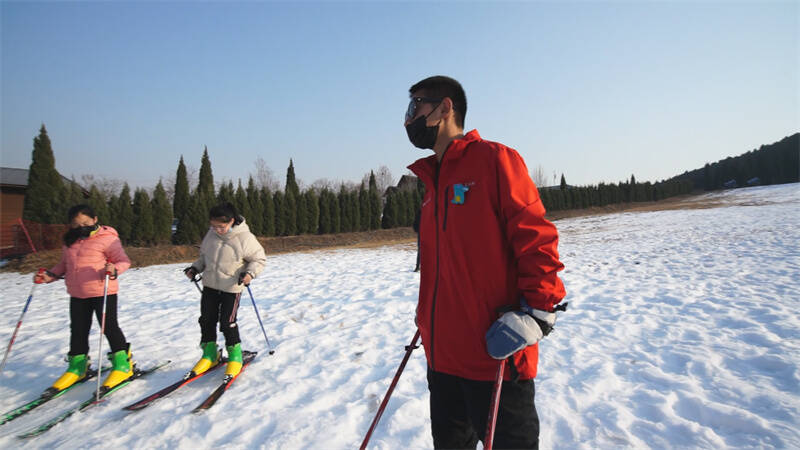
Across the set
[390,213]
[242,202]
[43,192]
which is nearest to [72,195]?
[43,192]

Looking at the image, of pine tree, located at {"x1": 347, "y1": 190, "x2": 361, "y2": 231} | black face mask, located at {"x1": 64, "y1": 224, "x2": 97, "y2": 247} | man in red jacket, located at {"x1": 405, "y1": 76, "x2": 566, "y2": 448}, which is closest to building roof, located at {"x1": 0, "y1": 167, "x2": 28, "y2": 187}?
pine tree, located at {"x1": 347, "y1": 190, "x2": 361, "y2": 231}

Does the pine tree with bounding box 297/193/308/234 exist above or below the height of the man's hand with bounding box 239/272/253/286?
above

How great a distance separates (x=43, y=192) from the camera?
17.9m

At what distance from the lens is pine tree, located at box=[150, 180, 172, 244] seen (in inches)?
742

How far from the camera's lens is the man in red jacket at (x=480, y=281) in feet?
4.57

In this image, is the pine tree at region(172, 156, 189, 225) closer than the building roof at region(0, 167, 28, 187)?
Yes

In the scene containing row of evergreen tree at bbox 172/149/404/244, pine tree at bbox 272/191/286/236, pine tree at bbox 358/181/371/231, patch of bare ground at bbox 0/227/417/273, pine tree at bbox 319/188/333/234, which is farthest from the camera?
pine tree at bbox 358/181/371/231

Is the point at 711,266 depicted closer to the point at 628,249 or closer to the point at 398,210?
the point at 628,249

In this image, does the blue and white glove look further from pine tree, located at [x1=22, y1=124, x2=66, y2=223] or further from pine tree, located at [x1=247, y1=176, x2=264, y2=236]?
pine tree, located at [x1=22, y1=124, x2=66, y2=223]

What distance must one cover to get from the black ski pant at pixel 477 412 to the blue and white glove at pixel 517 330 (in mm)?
215

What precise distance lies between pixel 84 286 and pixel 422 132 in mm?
4217

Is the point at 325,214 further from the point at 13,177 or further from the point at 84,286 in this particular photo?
the point at 13,177

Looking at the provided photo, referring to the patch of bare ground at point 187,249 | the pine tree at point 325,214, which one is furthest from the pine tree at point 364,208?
the pine tree at point 325,214

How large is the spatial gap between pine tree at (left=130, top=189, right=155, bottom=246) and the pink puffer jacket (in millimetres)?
17596
